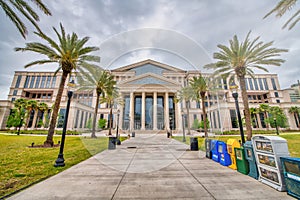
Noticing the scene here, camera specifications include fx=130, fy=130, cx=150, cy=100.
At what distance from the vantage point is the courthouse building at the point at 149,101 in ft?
137

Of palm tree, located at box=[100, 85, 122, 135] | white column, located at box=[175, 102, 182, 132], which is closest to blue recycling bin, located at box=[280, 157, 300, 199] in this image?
palm tree, located at box=[100, 85, 122, 135]

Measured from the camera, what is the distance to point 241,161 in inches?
205

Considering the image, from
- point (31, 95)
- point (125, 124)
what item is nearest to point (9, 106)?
point (31, 95)

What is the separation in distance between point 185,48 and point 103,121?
46.1 meters

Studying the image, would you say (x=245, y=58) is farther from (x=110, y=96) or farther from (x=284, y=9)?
(x=110, y=96)

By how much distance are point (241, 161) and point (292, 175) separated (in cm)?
207

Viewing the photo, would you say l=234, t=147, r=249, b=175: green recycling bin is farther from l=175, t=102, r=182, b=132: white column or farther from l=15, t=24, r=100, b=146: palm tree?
l=175, t=102, r=182, b=132: white column

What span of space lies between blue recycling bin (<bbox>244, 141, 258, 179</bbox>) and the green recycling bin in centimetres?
15

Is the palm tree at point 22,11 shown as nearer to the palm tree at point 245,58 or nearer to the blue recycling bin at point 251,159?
the blue recycling bin at point 251,159

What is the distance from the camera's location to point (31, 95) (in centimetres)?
6056

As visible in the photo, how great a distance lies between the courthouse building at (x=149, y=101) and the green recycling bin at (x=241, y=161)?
30410mm

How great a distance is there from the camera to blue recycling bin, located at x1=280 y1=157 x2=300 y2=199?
3100 mm

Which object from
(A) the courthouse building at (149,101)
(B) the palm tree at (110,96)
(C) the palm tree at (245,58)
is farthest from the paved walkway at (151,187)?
(A) the courthouse building at (149,101)

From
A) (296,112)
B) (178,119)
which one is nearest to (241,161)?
(178,119)
